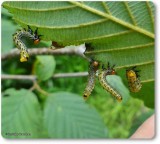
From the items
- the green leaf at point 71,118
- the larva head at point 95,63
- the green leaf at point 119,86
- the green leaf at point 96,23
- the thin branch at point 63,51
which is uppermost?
the green leaf at point 96,23

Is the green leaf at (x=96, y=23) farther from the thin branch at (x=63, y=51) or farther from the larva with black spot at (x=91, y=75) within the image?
the thin branch at (x=63, y=51)

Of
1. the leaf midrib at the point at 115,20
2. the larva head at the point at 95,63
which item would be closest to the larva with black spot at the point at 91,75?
the larva head at the point at 95,63

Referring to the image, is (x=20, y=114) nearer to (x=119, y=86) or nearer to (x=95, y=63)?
(x=119, y=86)

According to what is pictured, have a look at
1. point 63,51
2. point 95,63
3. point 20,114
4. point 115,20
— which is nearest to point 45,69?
point 20,114

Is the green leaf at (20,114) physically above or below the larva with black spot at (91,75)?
below

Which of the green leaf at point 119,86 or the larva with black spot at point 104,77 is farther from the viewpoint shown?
the green leaf at point 119,86

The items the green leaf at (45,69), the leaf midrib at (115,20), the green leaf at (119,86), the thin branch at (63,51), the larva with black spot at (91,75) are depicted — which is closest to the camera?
the leaf midrib at (115,20)

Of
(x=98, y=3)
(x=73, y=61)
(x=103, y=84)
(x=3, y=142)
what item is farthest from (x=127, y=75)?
(x=73, y=61)

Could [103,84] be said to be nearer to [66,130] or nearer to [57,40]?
[57,40]
